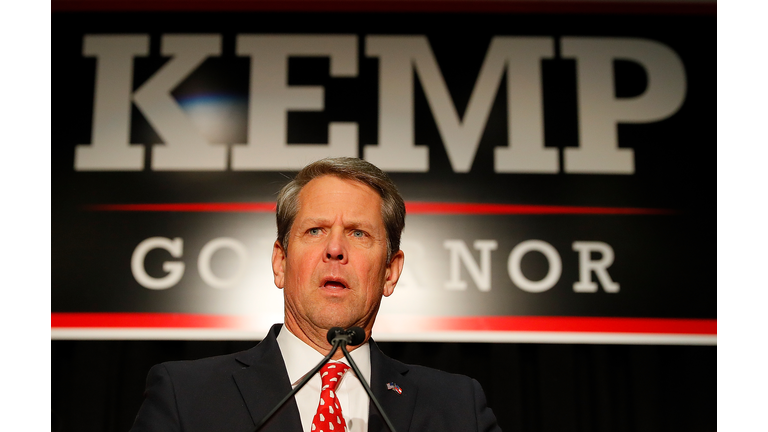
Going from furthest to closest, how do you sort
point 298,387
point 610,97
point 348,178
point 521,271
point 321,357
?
point 610,97, point 521,271, point 348,178, point 321,357, point 298,387

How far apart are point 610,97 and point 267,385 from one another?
2.40m

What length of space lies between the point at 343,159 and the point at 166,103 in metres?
1.79

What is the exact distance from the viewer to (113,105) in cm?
322

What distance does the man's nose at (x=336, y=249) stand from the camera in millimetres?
1609

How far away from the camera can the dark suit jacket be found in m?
1.45

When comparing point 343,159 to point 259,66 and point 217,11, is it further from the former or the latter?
point 217,11

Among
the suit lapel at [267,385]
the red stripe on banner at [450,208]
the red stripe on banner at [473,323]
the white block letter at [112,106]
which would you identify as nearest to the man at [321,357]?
the suit lapel at [267,385]

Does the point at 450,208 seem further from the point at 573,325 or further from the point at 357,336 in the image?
the point at 357,336

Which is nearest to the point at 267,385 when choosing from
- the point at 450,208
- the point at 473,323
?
the point at 473,323

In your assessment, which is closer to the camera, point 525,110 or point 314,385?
point 314,385

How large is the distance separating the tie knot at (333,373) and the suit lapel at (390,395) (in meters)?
0.09

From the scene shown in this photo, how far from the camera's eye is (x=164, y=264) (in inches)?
119

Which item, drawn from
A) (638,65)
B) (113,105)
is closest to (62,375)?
(113,105)

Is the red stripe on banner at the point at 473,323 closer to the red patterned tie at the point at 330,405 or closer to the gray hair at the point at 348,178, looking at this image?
the gray hair at the point at 348,178
